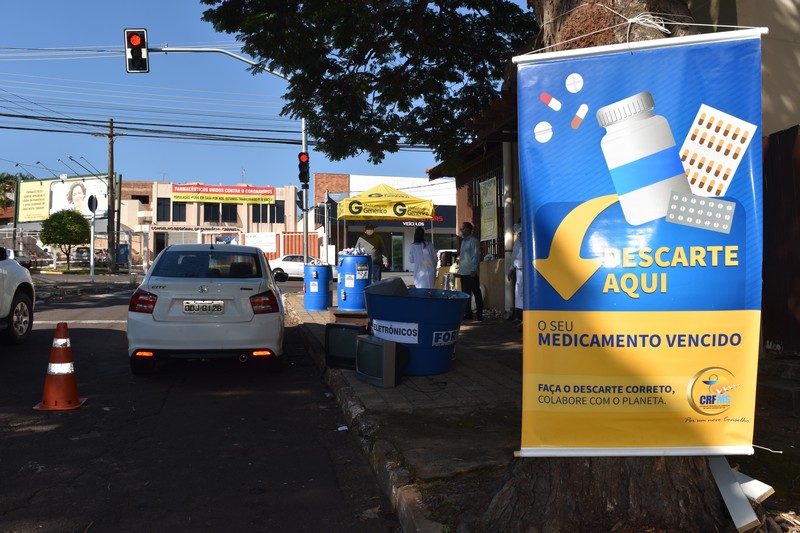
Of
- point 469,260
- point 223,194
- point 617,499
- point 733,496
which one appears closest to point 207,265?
point 469,260

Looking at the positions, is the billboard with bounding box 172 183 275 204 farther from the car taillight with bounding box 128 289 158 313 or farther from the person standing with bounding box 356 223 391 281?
the car taillight with bounding box 128 289 158 313

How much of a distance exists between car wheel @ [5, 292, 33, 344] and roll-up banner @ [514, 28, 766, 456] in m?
8.66

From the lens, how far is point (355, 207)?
15.3 metres

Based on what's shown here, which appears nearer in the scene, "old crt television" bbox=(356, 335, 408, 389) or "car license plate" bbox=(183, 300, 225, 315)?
"old crt television" bbox=(356, 335, 408, 389)

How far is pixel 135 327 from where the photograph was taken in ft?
21.9

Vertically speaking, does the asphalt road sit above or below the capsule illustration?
below

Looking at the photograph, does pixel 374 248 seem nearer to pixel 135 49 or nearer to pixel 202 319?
pixel 202 319

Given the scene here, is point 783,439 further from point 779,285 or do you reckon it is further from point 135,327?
point 135,327

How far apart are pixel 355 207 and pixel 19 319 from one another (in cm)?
782

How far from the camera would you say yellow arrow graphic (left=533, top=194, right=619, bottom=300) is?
2738 millimetres

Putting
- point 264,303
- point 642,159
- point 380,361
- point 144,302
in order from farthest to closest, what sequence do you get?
point 264,303, point 144,302, point 380,361, point 642,159

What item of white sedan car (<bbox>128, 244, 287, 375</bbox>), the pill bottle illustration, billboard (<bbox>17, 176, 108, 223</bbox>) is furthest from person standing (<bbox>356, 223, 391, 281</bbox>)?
billboard (<bbox>17, 176, 108, 223</bbox>)

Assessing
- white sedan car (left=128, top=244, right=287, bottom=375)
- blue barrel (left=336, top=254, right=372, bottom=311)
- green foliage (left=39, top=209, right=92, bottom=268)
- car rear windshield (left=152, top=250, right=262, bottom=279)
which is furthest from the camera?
green foliage (left=39, top=209, right=92, bottom=268)

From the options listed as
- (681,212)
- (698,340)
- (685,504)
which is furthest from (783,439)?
(681,212)
